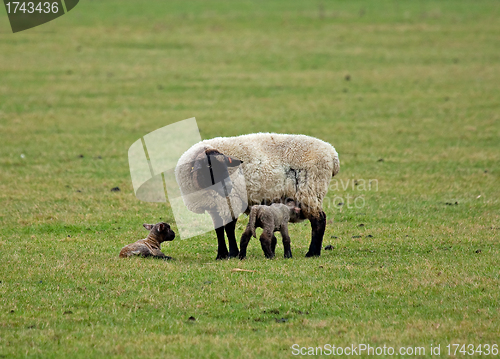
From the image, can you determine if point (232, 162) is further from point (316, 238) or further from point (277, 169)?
point (316, 238)

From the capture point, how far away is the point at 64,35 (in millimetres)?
40781

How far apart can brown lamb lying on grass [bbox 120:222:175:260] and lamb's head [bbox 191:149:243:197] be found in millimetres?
930

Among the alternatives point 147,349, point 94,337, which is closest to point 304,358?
point 147,349

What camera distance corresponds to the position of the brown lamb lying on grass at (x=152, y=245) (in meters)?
10.3

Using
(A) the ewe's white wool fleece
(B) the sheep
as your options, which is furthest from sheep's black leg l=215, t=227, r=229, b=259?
(A) the ewe's white wool fleece

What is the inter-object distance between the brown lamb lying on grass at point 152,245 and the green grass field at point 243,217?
296 mm

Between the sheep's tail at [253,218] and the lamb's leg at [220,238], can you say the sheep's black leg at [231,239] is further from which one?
the sheep's tail at [253,218]

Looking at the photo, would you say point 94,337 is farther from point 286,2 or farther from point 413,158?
point 286,2

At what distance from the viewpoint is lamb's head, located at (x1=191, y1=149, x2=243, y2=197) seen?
34.1ft

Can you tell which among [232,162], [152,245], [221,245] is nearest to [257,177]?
[232,162]

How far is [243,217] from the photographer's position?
46.4 ft

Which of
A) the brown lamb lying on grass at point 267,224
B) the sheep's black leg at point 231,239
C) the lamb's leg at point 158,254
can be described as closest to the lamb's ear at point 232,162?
the brown lamb lying on grass at point 267,224

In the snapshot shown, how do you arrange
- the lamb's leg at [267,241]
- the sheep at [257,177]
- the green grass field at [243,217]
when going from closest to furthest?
the green grass field at [243,217] < the lamb's leg at [267,241] < the sheep at [257,177]

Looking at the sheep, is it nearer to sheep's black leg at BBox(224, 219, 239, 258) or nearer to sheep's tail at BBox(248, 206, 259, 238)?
sheep's black leg at BBox(224, 219, 239, 258)
